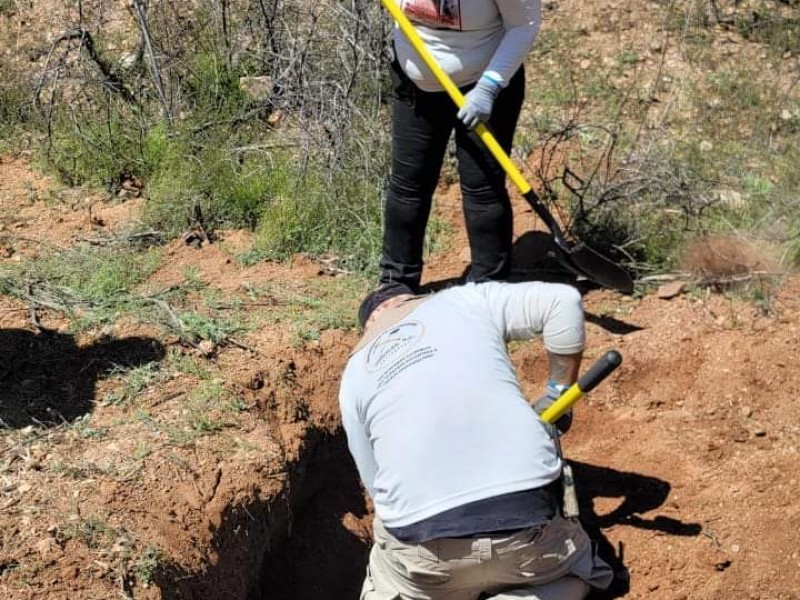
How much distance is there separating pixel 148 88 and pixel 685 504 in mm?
3557

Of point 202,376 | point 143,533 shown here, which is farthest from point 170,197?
point 143,533

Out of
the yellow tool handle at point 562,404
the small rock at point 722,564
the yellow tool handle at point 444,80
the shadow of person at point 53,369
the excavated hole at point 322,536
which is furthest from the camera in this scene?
the excavated hole at point 322,536

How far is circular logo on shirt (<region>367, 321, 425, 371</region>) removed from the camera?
2.41 metres

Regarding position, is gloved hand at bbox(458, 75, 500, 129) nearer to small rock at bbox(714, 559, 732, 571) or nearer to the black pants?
the black pants

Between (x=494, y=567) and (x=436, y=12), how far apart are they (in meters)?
1.91

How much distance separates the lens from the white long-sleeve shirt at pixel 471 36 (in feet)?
10.8

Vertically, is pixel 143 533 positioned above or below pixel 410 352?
below

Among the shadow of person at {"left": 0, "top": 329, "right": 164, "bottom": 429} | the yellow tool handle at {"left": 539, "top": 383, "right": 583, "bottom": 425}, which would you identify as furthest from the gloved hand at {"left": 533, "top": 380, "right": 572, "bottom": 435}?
the shadow of person at {"left": 0, "top": 329, "right": 164, "bottom": 429}

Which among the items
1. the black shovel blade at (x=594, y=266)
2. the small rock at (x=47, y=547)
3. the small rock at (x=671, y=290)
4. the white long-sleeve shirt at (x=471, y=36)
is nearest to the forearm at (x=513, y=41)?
the white long-sleeve shirt at (x=471, y=36)

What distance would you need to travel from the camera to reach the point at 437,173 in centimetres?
376

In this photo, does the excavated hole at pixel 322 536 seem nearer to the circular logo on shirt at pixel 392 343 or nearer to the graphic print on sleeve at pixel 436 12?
the circular logo on shirt at pixel 392 343

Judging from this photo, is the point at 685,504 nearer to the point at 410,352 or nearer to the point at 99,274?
the point at 410,352

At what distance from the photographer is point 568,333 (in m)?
2.58

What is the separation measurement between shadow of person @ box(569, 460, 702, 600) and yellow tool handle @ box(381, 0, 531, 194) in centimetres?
112
